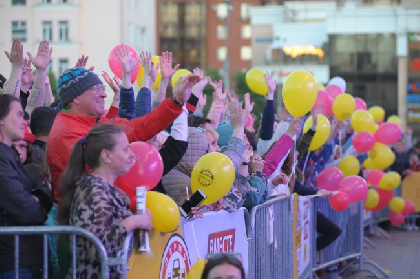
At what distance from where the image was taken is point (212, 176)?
6.75 metres

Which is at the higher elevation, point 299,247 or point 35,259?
point 35,259

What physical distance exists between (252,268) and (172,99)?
2.54 meters

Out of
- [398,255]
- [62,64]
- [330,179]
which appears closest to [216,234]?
[330,179]

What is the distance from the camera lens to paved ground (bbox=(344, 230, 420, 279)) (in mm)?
13984

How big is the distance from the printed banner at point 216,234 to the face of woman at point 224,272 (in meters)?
1.77

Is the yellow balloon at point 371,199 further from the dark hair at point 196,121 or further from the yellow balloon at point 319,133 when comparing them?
the dark hair at point 196,121

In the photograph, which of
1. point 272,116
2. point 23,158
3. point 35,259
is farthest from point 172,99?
point 272,116

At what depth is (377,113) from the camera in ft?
61.1

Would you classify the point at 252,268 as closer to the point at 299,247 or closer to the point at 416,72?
the point at 299,247

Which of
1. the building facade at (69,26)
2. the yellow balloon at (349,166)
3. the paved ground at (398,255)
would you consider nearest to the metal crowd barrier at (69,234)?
the yellow balloon at (349,166)

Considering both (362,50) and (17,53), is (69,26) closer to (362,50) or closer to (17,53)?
(362,50)

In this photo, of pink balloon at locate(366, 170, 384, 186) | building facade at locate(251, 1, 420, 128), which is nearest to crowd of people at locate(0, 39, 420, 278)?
pink balloon at locate(366, 170, 384, 186)

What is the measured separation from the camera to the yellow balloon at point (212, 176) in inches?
267

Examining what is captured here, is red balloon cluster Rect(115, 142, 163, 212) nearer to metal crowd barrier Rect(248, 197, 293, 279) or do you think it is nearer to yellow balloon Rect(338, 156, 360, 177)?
metal crowd barrier Rect(248, 197, 293, 279)
